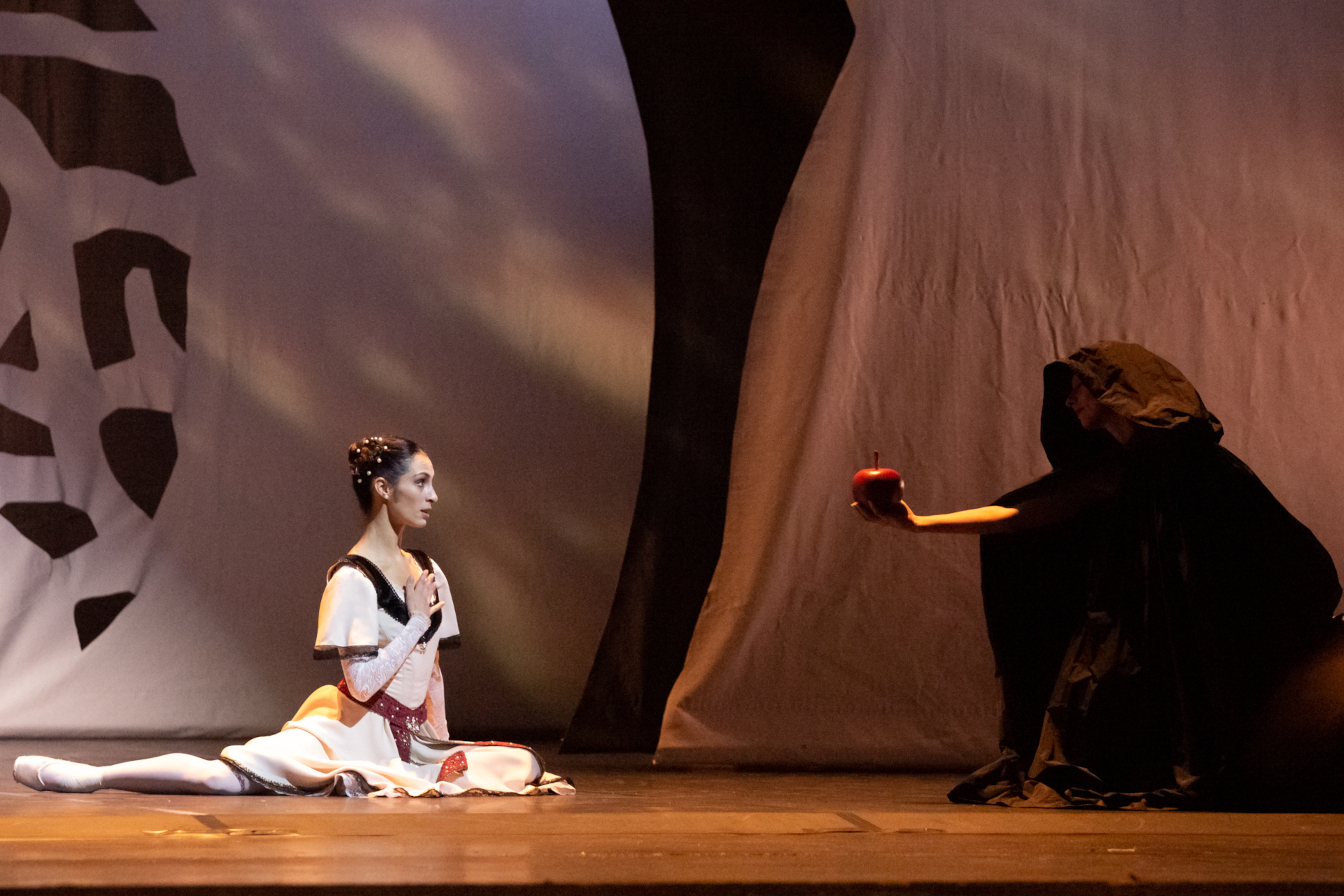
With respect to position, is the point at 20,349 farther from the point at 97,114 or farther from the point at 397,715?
the point at 397,715

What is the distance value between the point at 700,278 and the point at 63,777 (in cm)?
213

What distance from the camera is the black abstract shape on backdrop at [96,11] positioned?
4160 millimetres

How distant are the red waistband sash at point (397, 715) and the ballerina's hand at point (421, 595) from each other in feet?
0.61

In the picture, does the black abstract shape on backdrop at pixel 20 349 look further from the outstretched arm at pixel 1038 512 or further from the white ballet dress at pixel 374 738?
the outstretched arm at pixel 1038 512

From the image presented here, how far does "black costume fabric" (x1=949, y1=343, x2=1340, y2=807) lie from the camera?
8.93ft

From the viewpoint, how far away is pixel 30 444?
4.09 m

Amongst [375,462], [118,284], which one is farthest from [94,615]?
[375,462]

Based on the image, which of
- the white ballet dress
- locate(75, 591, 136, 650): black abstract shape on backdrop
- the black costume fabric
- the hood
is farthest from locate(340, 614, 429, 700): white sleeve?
locate(75, 591, 136, 650): black abstract shape on backdrop

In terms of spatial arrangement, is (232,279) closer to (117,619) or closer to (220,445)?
(220,445)

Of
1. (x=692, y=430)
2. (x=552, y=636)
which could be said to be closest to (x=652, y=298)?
(x=692, y=430)

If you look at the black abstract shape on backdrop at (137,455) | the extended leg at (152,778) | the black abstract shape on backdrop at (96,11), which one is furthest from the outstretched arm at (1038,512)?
the black abstract shape on backdrop at (96,11)

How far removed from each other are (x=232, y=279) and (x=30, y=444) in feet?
2.62

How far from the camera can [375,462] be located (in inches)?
114

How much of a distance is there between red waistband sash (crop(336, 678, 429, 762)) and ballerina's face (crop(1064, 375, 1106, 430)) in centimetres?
158
